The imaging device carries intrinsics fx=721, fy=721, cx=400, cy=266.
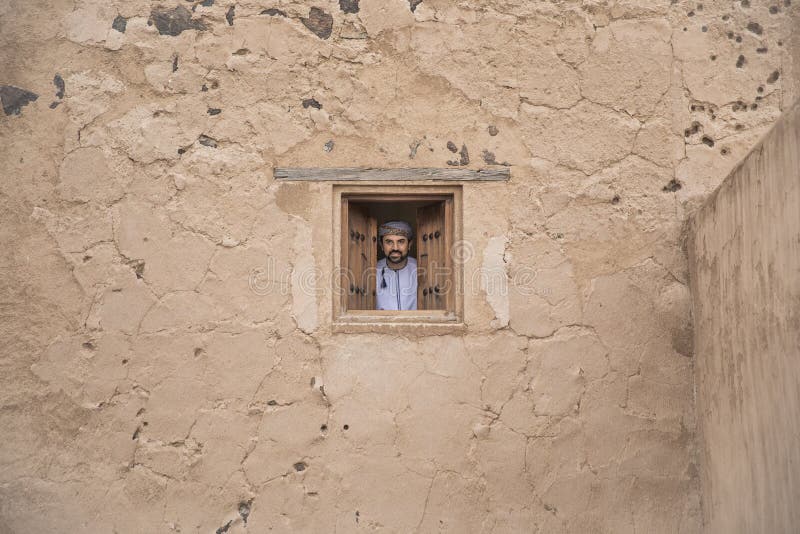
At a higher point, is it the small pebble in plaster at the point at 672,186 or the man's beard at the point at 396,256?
the small pebble in plaster at the point at 672,186

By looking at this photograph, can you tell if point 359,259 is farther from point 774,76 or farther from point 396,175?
point 774,76

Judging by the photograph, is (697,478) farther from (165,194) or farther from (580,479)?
(165,194)

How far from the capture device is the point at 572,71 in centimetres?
365

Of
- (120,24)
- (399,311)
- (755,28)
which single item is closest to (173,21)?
(120,24)

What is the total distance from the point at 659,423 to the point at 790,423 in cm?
112

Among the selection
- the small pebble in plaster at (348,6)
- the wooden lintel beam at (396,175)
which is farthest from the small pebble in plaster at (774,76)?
the small pebble in plaster at (348,6)

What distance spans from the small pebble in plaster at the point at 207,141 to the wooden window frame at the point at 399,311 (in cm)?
64

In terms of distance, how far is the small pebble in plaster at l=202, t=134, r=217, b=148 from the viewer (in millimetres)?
3600

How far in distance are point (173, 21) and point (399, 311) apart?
1.86m

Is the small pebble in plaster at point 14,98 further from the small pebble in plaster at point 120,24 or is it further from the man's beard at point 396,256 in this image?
the man's beard at point 396,256

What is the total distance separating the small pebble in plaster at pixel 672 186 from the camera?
3.63 meters

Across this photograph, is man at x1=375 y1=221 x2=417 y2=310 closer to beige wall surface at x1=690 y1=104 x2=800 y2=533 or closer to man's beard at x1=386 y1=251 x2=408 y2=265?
man's beard at x1=386 y1=251 x2=408 y2=265

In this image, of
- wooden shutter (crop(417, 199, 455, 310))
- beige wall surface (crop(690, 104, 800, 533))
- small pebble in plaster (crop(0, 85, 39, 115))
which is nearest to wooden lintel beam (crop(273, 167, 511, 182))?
wooden shutter (crop(417, 199, 455, 310))

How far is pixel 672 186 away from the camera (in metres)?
3.63
